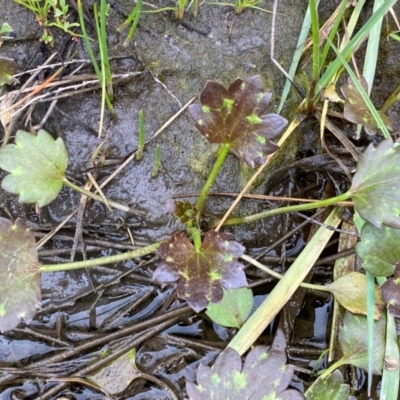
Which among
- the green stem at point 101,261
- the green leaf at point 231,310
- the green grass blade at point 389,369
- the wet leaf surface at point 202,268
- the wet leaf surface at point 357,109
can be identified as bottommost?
the green grass blade at point 389,369

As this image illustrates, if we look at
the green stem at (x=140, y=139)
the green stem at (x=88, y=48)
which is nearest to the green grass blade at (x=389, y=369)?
the green stem at (x=140, y=139)

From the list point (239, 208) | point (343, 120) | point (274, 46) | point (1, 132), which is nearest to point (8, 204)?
point (1, 132)

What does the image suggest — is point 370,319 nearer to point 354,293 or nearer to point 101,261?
point 354,293

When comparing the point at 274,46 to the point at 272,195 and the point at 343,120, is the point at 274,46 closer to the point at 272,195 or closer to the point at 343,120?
the point at 343,120

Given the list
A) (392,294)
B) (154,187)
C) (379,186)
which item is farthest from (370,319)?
(154,187)

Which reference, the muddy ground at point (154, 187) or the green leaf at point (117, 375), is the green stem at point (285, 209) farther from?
the green leaf at point (117, 375)
